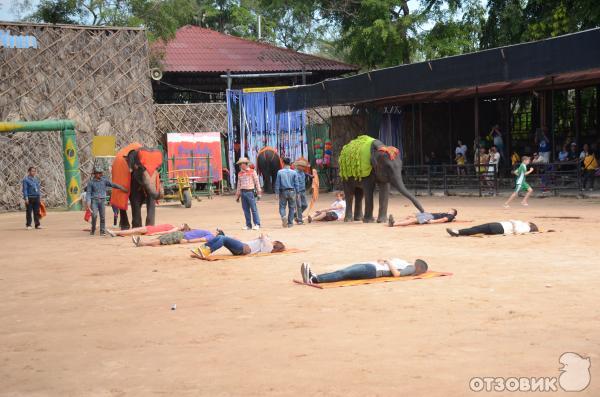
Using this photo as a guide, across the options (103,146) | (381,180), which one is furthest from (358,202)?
(103,146)

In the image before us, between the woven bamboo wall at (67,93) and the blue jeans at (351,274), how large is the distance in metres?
19.8

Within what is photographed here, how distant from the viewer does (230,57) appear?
3706 cm

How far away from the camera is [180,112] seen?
32438 mm

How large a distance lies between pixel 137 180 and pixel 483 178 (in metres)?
10.9

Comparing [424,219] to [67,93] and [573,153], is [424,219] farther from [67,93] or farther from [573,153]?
[67,93]

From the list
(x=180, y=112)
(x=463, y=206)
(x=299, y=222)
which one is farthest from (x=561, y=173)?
(x=180, y=112)

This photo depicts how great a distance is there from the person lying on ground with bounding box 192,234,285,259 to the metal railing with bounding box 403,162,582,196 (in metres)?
11.6

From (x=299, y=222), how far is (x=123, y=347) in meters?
11.2

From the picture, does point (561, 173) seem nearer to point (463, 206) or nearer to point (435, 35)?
point (463, 206)

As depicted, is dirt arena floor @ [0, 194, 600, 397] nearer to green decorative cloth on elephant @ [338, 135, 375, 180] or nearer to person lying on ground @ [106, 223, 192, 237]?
person lying on ground @ [106, 223, 192, 237]

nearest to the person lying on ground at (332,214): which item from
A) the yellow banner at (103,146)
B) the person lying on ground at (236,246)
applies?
the person lying on ground at (236,246)

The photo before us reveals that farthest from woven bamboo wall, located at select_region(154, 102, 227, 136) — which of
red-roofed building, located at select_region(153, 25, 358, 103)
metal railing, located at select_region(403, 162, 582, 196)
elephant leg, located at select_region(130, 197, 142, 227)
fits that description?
elephant leg, located at select_region(130, 197, 142, 227)

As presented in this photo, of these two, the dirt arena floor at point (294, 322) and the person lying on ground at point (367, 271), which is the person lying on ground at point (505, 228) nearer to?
the dirt arena floor at point (294, 322)

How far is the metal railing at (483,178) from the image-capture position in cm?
2211
